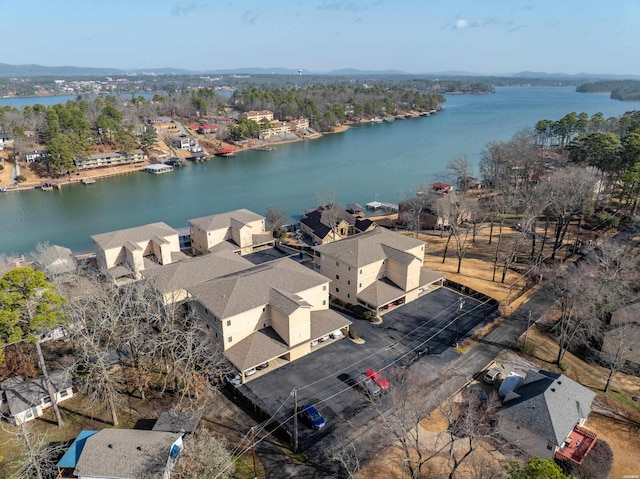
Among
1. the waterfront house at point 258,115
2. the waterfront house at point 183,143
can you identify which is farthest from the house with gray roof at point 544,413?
the waterfront house at point 258,115

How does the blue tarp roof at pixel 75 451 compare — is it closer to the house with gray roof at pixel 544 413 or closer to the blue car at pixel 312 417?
the blue car at pixel 312 417

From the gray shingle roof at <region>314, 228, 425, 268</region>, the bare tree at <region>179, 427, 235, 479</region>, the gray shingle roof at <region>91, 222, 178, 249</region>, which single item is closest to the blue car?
the bare tree at <region>179, 427, 235, 479</region>

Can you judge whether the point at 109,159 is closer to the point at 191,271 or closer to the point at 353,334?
the point at 191,271

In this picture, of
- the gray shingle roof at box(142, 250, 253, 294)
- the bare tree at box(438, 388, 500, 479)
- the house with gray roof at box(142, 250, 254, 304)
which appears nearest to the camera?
the bare tree at box(438, 388, 500, 479)

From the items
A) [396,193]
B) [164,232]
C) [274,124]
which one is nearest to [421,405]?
[164,232]

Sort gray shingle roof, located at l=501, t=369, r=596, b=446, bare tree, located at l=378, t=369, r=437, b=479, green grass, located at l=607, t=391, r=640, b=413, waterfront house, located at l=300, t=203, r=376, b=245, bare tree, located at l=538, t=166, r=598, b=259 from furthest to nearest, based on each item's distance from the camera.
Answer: waterfront house, located at l=300, t=203, r=376, b=245, bare tree, located at l=538, t=166, r=598, b=259, green grass, located at l=607, t=391, r=640, b=413, gray shingle roof, located at l=501, t=369, r=596, b=446, bare tree, located at l=378, t=369, r=437, b=479

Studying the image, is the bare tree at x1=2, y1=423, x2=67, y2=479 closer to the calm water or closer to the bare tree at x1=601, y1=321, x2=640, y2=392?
the bare tree at x1=601, y1=321, x2=640, y2=392

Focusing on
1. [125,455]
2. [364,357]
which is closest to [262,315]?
[364,357]

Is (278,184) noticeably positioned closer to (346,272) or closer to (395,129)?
(346,272)
